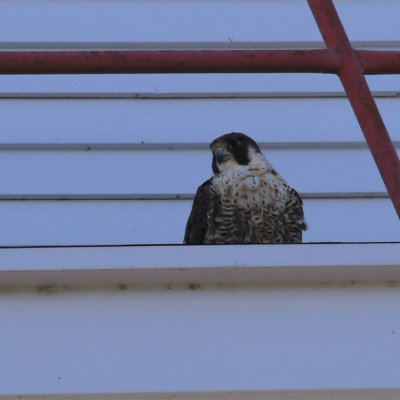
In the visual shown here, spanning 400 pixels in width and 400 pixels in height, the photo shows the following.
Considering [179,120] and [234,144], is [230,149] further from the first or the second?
[179,120]

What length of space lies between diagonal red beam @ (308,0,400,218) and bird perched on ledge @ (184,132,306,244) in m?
1.41

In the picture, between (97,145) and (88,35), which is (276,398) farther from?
(88,35)

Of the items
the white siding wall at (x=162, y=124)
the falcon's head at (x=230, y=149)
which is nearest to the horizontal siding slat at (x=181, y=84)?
the white siding wall at (x=162, y=124)

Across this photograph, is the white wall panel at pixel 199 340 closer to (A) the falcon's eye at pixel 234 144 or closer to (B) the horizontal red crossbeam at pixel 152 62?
(B) the horizontal red crossbeam at pixel 152 62

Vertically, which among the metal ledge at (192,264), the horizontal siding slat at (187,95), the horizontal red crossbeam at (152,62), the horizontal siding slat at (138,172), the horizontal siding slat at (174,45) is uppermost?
the horizontal siding slat at (174,45)

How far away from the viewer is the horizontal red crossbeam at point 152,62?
190 cm

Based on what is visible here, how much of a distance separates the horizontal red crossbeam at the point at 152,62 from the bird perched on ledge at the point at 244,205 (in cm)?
143

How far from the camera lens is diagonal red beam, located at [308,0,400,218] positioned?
179 centimetres

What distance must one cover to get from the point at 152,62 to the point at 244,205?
5.31 ft

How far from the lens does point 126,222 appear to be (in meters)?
3.32

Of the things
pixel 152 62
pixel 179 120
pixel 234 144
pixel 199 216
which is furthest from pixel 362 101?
pixel 234 144

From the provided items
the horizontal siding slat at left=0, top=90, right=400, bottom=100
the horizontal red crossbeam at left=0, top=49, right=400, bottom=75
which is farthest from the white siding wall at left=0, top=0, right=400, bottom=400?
the horizontal red crossbeam at left=0, top=49, right=400, bottom=75

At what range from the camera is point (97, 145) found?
3.42 meters

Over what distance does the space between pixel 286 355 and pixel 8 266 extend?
0.53 m
